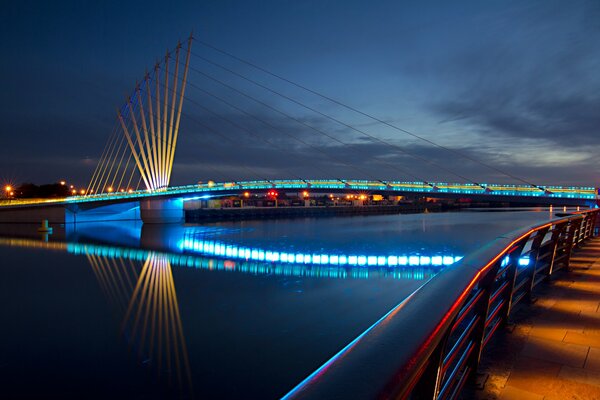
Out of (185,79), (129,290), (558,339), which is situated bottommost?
(129,290)

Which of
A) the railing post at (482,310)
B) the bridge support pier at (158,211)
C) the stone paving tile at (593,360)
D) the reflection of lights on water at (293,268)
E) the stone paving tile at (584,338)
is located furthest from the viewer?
the bridge support pier at (158,211)

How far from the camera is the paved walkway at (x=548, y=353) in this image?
7.82 feet

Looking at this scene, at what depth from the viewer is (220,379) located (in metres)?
5.38

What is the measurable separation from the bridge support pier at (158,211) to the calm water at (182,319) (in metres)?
26.3

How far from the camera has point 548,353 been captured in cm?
297

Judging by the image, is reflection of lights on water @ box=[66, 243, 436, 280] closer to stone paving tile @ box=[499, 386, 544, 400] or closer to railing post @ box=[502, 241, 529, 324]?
railing post @ box=[502, 241, 529, 324]

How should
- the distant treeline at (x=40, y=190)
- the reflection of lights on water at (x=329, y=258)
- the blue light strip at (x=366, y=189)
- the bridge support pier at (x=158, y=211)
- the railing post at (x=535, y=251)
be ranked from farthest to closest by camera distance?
the distant treeline at (x=40, y=190), the bridge support pier at (x=158, y=211), the blue light strip at (x=366, y=189), the reflection of lights on water at (x=329, y=258), the railing post at (x=535, y=251)

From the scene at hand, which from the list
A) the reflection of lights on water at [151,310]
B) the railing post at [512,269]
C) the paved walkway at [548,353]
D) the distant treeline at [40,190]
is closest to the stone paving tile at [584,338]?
the paved walkway at [548,353]

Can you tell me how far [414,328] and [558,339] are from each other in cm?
293

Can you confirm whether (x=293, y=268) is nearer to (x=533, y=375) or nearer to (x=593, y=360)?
(x=593, y=360)

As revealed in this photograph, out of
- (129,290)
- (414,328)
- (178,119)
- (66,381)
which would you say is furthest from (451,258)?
(178,119)

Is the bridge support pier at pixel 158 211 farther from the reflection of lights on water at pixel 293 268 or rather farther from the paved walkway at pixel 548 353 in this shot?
the paved walkway at pixel 548 353

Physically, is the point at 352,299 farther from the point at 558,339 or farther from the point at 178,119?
the point at 178,119

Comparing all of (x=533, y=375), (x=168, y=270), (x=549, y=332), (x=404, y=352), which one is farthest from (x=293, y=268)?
(x=404, y=352)
